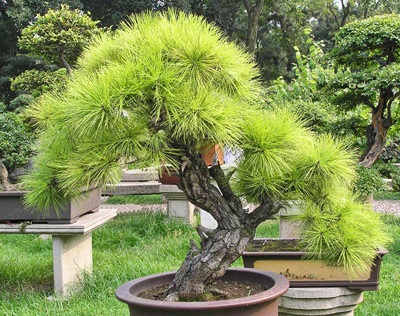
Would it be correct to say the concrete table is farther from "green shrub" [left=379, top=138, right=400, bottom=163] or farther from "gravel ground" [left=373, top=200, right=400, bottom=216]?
"gravel ground" [left=373, top=200, right=400, bottom=216]

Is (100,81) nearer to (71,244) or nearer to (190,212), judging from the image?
(71,244)

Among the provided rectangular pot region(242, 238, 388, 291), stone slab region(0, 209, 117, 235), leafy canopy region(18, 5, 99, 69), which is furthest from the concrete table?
leafy canopy region(18, 5, 99, 69)

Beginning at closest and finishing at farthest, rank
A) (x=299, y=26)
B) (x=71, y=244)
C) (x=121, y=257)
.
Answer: (x=71, y=244)
(x=121, y=257)
(x=299, y=26)

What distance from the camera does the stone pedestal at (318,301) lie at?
2.12 m

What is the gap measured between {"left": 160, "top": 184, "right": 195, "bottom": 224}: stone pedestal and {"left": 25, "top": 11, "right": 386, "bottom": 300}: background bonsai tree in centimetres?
292

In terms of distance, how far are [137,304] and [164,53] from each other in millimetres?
642

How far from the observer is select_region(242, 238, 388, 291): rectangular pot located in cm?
212

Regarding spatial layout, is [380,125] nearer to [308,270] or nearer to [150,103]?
[308,270]

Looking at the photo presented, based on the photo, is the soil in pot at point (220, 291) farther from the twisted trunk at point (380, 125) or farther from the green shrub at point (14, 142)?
the green shrub at point (14, 142)

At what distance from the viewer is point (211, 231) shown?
1.69 m

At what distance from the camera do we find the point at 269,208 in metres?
1.74

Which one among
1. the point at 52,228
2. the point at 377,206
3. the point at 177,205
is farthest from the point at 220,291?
the point at 377,206

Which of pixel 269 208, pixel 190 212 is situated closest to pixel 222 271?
pixel 269 208

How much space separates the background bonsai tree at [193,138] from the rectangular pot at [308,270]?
26cm
